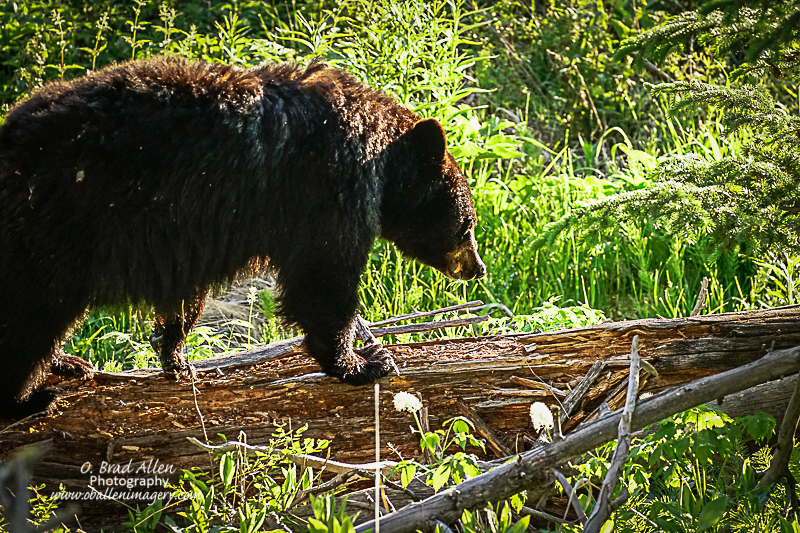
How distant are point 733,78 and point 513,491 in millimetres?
1841

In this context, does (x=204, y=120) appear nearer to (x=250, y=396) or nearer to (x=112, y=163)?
(x=112, y=163)

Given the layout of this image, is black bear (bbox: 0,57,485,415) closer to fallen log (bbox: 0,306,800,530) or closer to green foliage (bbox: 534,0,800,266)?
fallen log (bbox: 0,306,800,530)

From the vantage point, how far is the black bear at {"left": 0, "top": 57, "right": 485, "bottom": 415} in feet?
8.87

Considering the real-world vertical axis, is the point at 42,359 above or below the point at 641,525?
above

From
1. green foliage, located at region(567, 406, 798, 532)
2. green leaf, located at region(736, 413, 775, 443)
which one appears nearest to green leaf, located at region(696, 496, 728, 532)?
green foliage, located at region(567, 406, 798, 532)

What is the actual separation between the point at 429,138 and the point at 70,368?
2.03 m

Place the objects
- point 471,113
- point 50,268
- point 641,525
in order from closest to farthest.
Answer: point 641,525 < point 50,268 < point 471,113

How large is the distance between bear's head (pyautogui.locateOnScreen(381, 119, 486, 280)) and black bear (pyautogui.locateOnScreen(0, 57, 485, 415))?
3 cm

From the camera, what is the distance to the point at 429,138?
3.57 m

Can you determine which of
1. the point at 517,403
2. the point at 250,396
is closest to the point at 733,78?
the point at 517,403

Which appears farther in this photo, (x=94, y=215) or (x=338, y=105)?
(x=338, y=105)

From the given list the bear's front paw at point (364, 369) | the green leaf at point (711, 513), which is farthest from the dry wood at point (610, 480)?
the bear's front paw at point (364, 369)

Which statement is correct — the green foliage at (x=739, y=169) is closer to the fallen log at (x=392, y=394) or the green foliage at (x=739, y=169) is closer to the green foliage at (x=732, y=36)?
the green foliage at (x=732, y=36)

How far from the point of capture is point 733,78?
2775 millimetres
